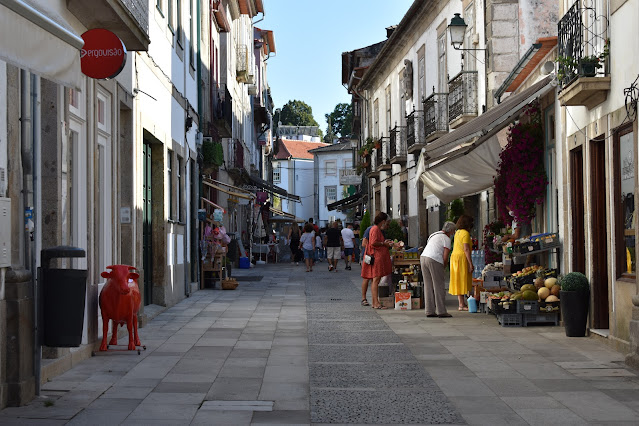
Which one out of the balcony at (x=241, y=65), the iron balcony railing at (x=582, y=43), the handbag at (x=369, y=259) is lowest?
the handbag at (x=369, y=259)

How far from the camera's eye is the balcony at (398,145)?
2994cm

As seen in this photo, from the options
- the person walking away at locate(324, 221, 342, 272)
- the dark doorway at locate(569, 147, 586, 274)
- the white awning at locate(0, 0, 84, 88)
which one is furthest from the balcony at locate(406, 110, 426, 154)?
the white awning at locate(0, 0, 84, 88)

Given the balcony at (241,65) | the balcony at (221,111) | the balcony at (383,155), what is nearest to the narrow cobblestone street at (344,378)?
the balcony at (221,111)

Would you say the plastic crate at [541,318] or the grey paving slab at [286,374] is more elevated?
the plastic crate at [541,318]

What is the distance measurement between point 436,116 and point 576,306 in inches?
510

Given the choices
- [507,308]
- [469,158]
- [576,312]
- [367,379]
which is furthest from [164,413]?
[469,158]

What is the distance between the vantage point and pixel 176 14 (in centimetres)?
1802

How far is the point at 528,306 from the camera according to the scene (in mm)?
12695

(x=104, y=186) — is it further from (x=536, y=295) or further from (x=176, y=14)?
(x=176, y=14)

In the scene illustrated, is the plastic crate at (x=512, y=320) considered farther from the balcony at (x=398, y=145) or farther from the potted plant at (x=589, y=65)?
the balcony at (x=398, y=145)

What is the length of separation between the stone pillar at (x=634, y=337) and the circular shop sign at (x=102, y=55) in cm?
538

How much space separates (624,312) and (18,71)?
650 centimetres

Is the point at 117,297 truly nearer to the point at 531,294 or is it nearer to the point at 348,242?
the point at 531,294

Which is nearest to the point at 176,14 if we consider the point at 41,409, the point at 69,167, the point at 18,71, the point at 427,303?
the point at 427,303
